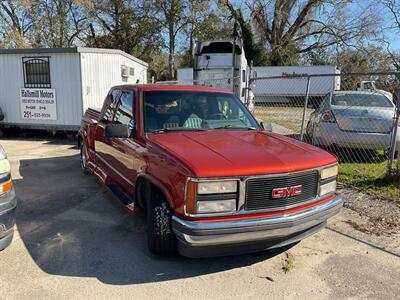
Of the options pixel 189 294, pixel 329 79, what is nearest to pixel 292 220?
pixel 189 294

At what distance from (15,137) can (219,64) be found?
8.33 m

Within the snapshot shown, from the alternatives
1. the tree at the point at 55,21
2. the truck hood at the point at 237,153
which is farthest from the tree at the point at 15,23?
the truck hood at the point at 237,153

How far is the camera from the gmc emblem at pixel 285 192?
3064mm

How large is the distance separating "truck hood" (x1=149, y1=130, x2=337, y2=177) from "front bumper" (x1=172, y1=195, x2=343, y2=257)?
42cm

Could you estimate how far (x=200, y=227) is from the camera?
285cm

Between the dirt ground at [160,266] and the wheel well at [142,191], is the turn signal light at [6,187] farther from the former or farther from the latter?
the wheel well at [142,191]

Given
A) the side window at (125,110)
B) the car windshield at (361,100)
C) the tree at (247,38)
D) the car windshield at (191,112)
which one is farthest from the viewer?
the tree at (247,38)

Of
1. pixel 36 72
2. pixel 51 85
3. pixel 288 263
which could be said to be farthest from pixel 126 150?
pixel 36 72

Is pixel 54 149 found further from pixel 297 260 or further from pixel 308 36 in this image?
pixel 308 36

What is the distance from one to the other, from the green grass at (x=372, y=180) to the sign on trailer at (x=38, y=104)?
8.94 metres

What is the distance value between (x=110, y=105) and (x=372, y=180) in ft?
15.5

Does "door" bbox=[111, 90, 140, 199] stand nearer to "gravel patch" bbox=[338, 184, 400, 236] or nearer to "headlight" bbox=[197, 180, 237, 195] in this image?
"headlight" bbox=[197, 180, 237, 195]

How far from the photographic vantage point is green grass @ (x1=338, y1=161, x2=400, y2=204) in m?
5.70

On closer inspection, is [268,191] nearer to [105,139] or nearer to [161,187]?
[161,187]
